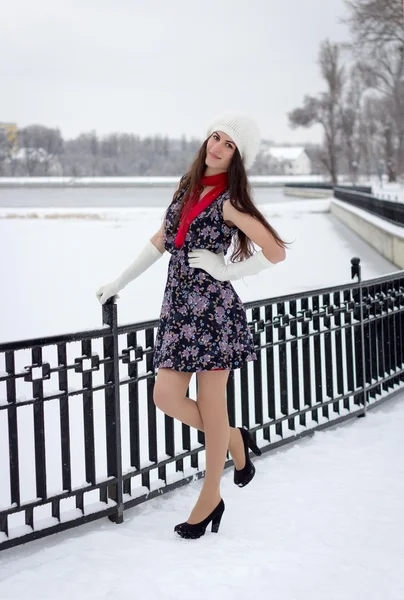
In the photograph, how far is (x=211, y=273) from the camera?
326cm

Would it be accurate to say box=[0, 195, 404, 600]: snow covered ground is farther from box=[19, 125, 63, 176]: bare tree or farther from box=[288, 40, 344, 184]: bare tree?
box=[288, 40, 344, 184]: bare tree

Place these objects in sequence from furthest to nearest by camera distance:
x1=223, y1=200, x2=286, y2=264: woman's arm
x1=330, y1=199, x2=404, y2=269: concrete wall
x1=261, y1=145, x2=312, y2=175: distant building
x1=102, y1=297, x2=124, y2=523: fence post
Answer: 1. x1=261, y1=145, x2=312, y2=175: distant building
2. x1=330, y1=199, x2=404, y2=269: concrete wall
3. x1=102, y1=297, x2=124, y2=523: fence post
4. x1=223, y1=200, x2=286, y2=264: woman's arm

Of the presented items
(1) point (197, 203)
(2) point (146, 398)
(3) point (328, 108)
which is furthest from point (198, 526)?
(3) point (328, 108)

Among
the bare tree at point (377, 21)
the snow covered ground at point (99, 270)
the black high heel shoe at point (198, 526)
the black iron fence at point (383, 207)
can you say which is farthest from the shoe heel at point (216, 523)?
the bare tree at point (377, 21)

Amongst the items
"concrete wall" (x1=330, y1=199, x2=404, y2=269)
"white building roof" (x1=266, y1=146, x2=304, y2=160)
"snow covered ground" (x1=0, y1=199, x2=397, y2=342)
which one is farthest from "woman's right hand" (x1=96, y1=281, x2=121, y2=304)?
"white building roof" (x1=266, y1=146, x2=304, y2=160)

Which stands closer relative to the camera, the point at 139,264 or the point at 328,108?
the point at 139,264

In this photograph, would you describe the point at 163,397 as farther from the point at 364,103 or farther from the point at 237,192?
the point at 364,103

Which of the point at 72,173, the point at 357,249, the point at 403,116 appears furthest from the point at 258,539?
the point at 403,116

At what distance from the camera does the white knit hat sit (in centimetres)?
330

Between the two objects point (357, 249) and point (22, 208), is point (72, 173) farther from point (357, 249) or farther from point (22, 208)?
point (22, 208)

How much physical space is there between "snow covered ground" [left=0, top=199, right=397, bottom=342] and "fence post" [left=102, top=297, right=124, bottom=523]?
1730mm

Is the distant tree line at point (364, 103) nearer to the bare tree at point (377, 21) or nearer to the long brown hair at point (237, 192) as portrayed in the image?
the bare tree at point (377, 21)

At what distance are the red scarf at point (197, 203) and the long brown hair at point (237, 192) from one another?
3cm

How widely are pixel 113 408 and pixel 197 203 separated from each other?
3.47 ft
